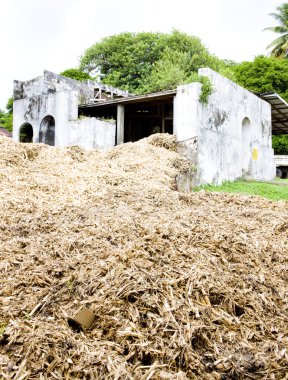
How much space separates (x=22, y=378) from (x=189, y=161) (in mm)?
9486

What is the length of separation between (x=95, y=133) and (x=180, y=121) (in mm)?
3126

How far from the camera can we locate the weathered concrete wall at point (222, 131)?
1168cm

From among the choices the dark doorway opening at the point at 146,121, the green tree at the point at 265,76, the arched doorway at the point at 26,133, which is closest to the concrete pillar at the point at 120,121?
the dark doorway opening at the point at 146,121

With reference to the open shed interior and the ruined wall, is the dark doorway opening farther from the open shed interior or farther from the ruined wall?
the ruined wall

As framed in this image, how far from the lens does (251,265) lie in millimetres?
3998

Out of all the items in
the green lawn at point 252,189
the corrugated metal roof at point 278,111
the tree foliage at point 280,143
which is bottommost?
the green lawn at point 252,189

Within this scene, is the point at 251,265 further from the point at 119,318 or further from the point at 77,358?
the point at 77,358

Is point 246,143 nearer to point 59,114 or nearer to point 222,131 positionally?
point 222,131

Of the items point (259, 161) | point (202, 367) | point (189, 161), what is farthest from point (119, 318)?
point (259, 161)

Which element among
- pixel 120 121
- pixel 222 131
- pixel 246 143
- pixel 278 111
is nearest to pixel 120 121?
pixel 120 121

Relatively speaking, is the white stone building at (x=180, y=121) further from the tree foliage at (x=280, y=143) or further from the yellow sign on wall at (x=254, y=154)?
the tree foliage at (x=280, y=143)

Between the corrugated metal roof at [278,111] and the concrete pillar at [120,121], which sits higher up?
the corrugated metal roof at [278,111]

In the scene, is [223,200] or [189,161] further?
[189,161]

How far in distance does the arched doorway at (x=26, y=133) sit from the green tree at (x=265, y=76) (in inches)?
698
